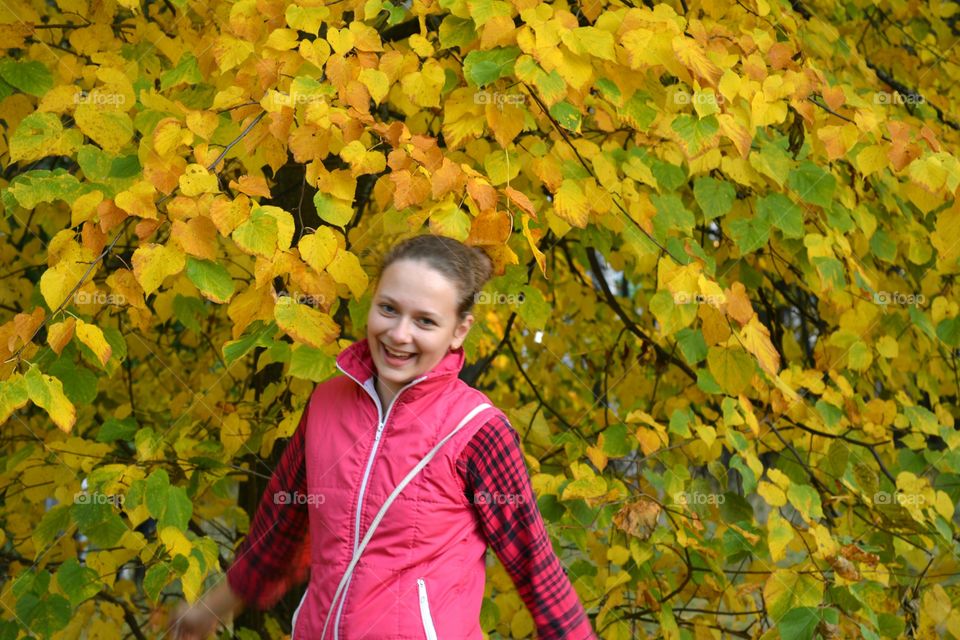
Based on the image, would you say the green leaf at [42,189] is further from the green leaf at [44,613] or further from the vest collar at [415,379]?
the green leaf at [44,613]

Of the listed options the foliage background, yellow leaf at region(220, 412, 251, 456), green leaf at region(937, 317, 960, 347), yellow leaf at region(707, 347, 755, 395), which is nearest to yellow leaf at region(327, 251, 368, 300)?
the foliage background

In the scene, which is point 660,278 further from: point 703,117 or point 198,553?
point 198,553

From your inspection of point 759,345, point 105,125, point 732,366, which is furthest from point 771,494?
point 105,125

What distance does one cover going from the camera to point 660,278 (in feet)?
6.97

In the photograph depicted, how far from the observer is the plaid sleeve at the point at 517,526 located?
166 centimetres

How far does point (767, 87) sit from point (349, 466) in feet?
3.84

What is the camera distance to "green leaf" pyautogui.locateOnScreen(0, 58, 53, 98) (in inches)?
95.7

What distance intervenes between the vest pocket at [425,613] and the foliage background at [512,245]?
49cm

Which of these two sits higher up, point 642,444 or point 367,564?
point 367,564

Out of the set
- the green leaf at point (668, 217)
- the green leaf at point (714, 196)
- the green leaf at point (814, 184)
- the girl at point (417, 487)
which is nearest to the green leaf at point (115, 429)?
the girl at point (417, 487)

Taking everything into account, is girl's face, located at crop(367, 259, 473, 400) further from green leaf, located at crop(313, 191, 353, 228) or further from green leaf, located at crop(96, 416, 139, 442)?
green leaf, located at crop(96, 416, 139, 442)

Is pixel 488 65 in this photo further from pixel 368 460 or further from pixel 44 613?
pixel 44 613

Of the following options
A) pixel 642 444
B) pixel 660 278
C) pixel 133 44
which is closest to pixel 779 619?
pixel 642 444

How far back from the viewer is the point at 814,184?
2.52m
